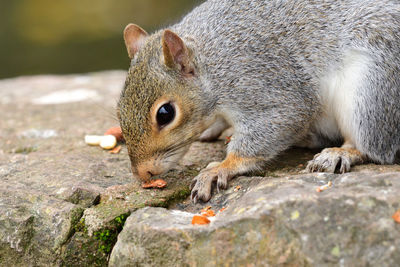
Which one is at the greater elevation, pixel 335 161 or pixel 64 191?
pixel 64 191

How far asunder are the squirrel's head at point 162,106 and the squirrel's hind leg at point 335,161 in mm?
→ 636

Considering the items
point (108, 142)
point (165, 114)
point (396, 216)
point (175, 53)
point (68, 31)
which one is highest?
point (68, 31)

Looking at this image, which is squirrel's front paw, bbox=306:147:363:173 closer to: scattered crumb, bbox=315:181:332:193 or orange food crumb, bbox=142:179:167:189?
scattered crumb, bbox=315:181:332:193

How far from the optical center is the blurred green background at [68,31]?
10.2 meters

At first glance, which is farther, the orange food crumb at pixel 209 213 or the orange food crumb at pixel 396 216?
the orange food crumb at pixel 209 213

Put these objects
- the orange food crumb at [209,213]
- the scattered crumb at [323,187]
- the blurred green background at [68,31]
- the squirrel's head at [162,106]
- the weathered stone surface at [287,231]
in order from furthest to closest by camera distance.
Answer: the blurred green background at [68,31] < the squirrel's head at [162,106] < the orange food crumb at [209,213] < the scattered crumb at [323,187] < the weathered stone surface at [287,231]

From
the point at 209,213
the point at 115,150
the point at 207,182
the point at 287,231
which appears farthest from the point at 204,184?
the point at 115,150

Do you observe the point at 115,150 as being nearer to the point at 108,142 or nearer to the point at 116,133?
the point at 108,142

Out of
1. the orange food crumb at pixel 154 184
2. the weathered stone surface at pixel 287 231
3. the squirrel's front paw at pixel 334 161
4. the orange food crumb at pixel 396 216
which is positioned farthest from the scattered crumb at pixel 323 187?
the orange food crumb at pixel 154 184

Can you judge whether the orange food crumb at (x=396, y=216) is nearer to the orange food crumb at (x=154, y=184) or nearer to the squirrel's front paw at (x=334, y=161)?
the squirrel's front paw at (x=334, y=161)

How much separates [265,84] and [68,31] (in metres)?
9.43

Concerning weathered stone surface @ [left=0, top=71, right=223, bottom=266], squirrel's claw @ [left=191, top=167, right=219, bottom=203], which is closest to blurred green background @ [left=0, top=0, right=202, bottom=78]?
weathered stone surface @ [left=0, top=71, right=223, bottom=266]

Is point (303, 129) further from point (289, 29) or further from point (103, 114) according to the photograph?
point (103, 114)

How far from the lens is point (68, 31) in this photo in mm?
11703
